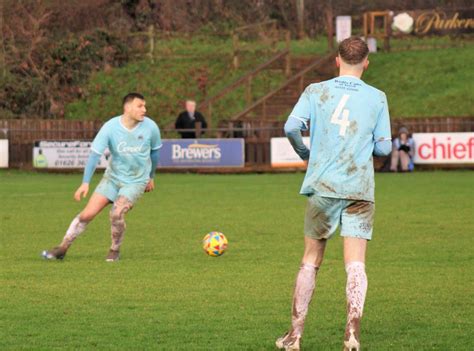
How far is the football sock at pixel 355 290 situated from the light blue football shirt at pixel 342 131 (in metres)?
0.43

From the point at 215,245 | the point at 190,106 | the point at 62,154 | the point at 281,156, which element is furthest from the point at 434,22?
the point at 215,245

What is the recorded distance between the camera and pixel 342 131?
7.58 metres

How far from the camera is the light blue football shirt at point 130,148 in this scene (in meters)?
13.1

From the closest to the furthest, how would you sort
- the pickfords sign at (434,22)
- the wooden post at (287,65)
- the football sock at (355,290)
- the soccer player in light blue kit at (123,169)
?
1. the football sock at (355,290)
2. the soccer player in light blue kit at (123,169)
3. the wooden post at (287,65)
4. the pickfords sign at (434,22)

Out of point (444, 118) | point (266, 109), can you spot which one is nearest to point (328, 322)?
point (444, 118)

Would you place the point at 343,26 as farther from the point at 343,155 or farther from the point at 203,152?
the point at 343,155

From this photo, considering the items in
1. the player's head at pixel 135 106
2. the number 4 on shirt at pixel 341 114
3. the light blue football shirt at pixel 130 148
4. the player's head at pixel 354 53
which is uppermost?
the player's head at pixel 354 53

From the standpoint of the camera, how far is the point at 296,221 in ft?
61.0

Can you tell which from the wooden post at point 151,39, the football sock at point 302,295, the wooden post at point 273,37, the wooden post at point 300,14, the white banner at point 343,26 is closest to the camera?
the football sock at point 302,295

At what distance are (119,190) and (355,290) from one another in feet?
20.0

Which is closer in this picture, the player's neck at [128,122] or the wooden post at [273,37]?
the player's neck at [128,122]

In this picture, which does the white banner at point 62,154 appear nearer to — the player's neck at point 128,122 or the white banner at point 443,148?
the white banner at point 443,148

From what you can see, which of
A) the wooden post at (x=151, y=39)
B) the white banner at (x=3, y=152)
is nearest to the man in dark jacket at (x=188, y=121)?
the white banner at (x=3, y=152)

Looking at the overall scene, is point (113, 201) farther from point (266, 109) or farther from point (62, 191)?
point (266, 109)
